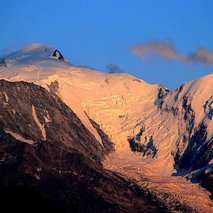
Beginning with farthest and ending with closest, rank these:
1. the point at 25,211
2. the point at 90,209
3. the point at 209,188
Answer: the point at 209,188, the point at 90,209, the point at 25,211

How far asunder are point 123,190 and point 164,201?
6.92m

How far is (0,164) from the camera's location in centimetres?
19288

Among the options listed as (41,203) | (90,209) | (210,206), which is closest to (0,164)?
(90,209)

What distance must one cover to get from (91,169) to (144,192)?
1149 centimetres

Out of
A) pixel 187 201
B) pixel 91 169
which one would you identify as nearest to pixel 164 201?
pixel 187 201

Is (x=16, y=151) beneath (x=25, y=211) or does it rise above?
above

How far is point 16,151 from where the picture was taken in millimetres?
197250

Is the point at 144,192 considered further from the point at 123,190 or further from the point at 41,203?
the point at 41,203

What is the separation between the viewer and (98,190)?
632 ft

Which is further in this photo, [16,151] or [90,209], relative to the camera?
[16,151]

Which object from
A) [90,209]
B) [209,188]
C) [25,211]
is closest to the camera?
[25,211]

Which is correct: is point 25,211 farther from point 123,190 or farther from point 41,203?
point 123,190

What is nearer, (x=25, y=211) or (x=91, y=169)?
(x=25, y=211)

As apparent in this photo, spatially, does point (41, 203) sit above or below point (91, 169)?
below
